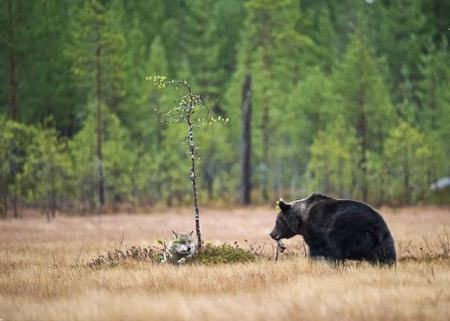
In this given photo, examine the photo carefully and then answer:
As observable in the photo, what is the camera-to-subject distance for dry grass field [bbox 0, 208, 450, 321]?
8.36 meters

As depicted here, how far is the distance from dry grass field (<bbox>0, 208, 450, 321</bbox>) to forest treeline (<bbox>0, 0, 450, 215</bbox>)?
15.9 m

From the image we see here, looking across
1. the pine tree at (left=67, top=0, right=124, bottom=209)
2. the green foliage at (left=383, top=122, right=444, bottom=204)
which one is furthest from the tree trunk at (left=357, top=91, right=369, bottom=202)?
the pine tree at (left=67, top=0, right=124, bottom=209)

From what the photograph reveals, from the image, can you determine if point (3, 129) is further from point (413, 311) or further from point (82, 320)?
point (413, 311)

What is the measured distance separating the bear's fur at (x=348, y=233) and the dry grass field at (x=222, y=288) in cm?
26

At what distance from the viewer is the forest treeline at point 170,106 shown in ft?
112

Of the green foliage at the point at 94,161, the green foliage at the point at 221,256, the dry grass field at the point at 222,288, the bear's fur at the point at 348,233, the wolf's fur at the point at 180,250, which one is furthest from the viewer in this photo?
the green foliage at the point at 94,161

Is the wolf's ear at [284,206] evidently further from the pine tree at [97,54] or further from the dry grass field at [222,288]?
the pine tree at [97,54]

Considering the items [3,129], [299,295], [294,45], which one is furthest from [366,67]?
[299,295]

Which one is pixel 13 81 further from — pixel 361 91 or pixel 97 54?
pixel 361 91

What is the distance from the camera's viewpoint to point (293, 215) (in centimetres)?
1336

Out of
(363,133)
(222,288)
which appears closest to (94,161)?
(363,133)

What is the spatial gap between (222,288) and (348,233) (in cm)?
267

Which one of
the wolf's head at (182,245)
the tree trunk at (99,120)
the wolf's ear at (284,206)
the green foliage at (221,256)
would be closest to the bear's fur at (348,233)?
the wolf's ear at (284,206)

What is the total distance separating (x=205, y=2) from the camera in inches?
1651
